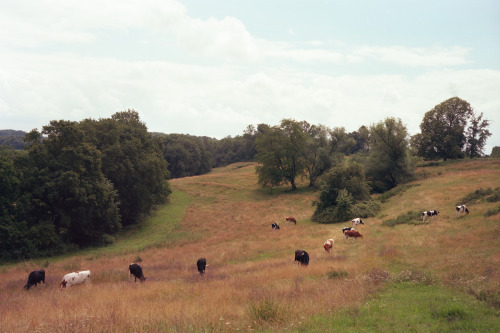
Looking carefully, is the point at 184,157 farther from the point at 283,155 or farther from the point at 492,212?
the point at 492,212

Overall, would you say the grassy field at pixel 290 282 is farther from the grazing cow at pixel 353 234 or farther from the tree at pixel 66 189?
the tree at pixel 66 189

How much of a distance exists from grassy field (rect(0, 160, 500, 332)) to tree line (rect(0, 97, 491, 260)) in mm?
3848

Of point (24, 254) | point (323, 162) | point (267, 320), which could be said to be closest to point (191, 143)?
point (323, 162)

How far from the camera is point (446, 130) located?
6066 cm

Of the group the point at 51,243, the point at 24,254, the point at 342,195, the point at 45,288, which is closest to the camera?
the point at 45,288

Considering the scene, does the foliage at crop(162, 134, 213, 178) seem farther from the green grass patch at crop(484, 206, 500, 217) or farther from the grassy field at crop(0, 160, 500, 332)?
the green grass patch at crop(484, 206, 500, 217)

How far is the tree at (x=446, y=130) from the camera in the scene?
6006 centimetres

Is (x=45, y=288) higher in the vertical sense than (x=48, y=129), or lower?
lower

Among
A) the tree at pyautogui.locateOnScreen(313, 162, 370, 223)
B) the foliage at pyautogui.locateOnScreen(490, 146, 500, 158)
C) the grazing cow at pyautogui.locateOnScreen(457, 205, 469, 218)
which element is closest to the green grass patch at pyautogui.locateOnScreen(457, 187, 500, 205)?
the grazing cow at pyautogui.locateOnScreen(457, 205, 469, 218)

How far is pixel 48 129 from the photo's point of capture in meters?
32.5

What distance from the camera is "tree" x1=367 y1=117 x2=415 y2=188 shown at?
170ft

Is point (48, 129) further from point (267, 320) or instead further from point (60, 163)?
point (267, 320)

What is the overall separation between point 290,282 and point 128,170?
34199 mm

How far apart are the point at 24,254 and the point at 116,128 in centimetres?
2101
